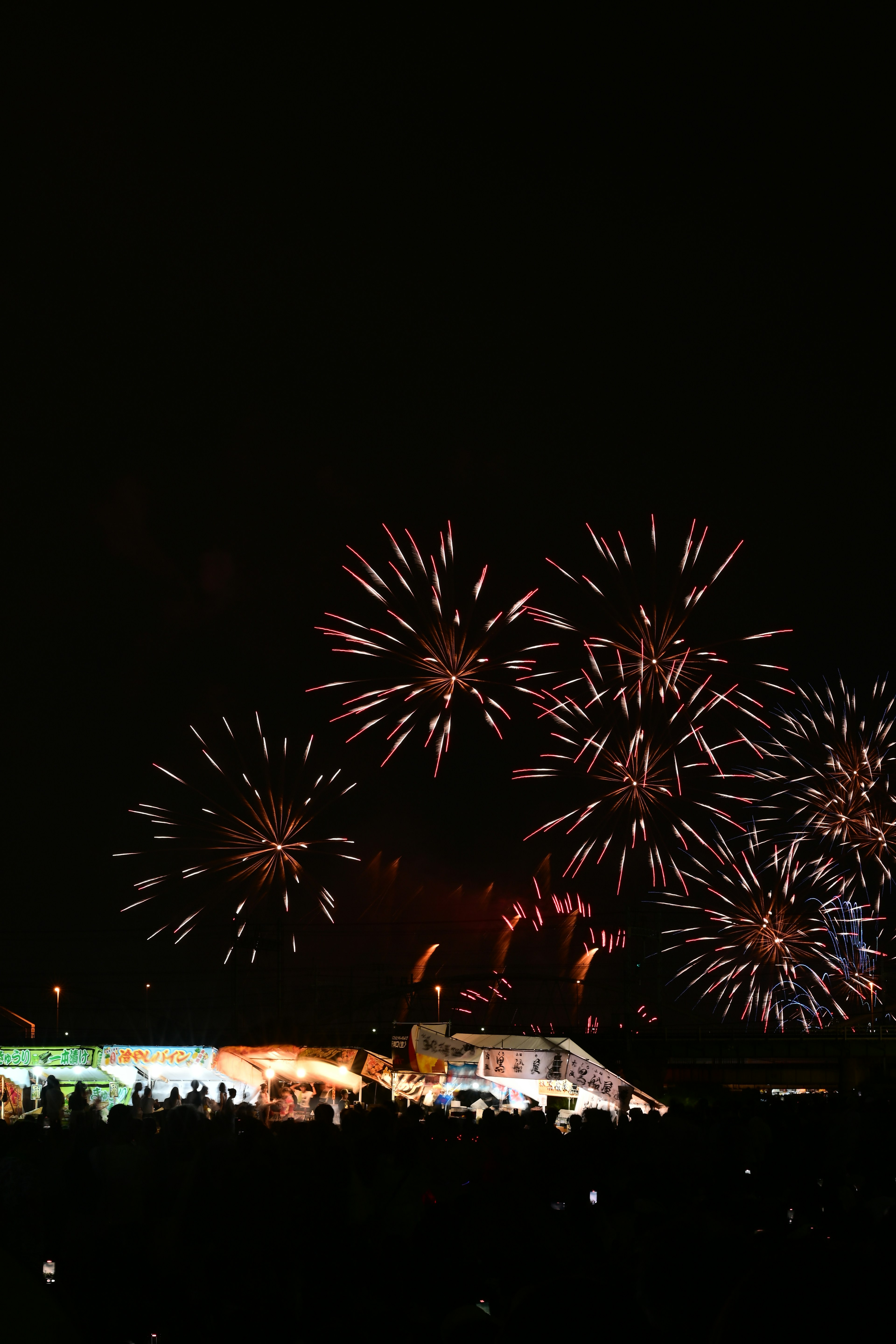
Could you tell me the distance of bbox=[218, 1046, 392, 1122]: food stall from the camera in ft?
83.8

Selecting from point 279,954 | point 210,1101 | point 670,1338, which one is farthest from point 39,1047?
point 670,1338

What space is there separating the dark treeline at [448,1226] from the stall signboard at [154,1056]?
1553cm

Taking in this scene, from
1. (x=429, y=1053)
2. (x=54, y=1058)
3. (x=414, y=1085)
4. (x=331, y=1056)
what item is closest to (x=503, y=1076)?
(x=429, y=1053)

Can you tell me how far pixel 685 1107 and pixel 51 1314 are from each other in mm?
13751

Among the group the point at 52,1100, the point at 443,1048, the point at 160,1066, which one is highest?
the point at 443,1048

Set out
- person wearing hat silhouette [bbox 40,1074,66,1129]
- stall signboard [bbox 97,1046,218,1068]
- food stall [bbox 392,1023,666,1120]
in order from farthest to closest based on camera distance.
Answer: stall signboard [bbox 97,1046,218,1068], food stall [bbox 392,1023,666,1120], person wearing hat silhouette [bbox 40,1074,66,1129]

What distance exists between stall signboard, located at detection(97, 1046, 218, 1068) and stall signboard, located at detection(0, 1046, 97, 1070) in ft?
1.01

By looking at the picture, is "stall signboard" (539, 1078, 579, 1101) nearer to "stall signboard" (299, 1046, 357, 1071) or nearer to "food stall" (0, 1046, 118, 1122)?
"stall signboard" (299, 1046, 357, 1071)

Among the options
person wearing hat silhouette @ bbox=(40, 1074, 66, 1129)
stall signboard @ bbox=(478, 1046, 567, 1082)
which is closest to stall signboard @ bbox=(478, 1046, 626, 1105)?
stall signboard @ bbox=(478, 1046, 567, 1082)

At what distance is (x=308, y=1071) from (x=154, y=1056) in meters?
4.03

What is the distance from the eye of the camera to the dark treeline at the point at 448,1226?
308 centimetres

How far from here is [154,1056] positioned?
27.2 metres

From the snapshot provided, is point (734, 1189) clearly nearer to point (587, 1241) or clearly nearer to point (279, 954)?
point (587, 1241)

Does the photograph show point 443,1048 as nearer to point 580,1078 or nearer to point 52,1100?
point 580,1078
